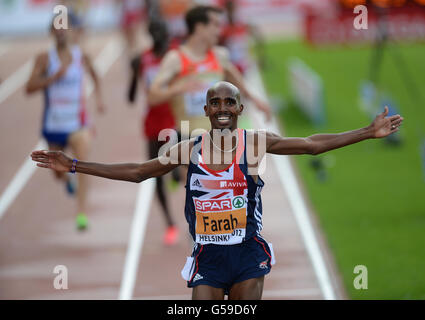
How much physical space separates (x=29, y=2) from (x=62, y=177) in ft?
66.9

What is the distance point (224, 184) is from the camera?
5199 mm

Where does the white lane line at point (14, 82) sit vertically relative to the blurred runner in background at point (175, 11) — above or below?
below

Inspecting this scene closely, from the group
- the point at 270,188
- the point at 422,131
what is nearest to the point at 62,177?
the point at 270,188

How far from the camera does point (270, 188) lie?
12.0 m

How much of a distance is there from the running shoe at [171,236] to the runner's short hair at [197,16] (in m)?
2.32

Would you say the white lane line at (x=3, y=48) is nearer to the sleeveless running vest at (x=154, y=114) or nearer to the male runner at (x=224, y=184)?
the sleeveless running vest at (x=154, y=114)

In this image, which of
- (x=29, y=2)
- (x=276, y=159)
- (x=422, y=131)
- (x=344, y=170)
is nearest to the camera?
(x=344, y=170)

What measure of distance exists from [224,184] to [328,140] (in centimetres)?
73

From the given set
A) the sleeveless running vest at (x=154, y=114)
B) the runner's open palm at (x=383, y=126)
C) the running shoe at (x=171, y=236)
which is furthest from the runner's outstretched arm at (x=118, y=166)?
the running shoe at (x=171, y=236)

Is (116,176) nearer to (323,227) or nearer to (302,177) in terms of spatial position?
(323,227)

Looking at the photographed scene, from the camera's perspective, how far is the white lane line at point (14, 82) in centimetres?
2019

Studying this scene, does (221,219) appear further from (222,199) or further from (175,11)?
(175,11)
